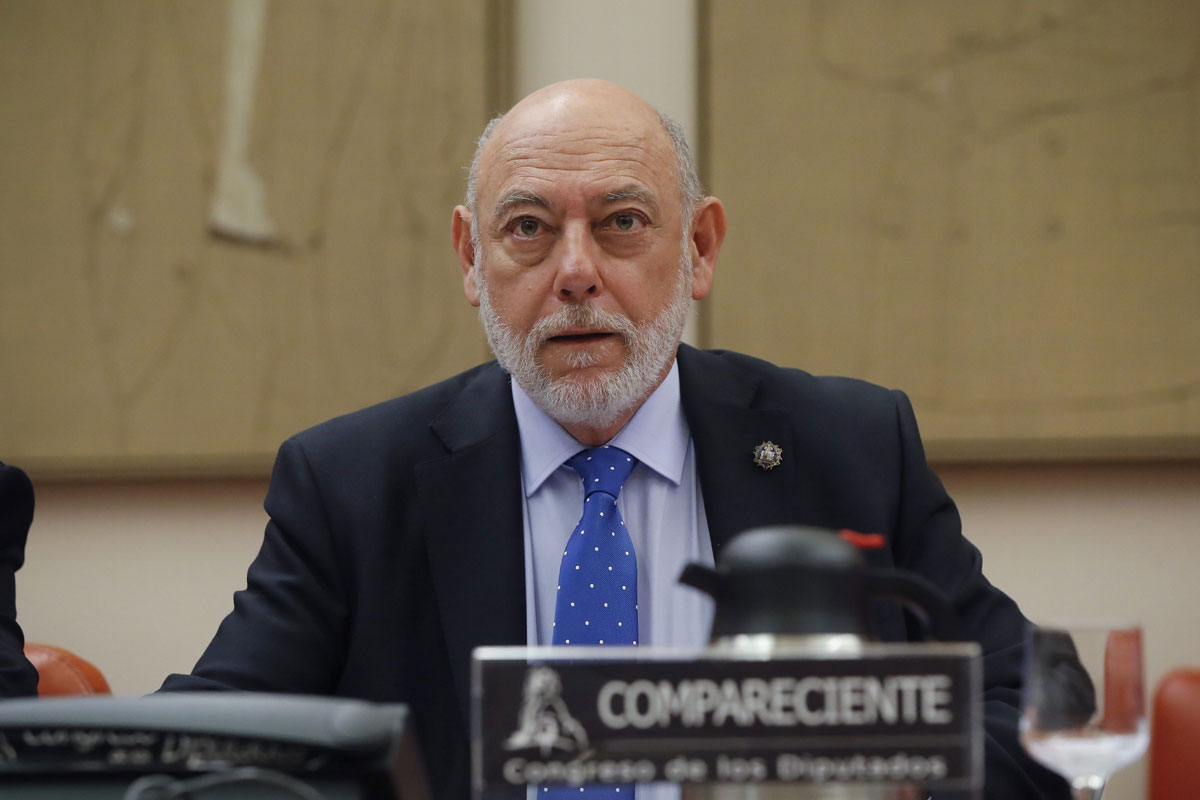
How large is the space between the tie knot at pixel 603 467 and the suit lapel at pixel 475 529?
10 centimetres

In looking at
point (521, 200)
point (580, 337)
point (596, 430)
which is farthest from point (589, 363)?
point (521, 200)

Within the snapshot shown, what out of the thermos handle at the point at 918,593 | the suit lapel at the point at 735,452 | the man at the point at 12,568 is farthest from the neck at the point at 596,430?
the thermos handle at the point at 918,593

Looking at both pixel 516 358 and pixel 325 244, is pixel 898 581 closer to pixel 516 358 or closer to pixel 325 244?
pixel 516 358

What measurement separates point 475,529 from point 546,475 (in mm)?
132

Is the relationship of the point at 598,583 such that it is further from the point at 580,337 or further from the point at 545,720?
the point at 545,720

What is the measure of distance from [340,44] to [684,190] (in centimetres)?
103

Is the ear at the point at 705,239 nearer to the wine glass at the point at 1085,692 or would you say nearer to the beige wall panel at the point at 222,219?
the beige wall panel at the point at 222,219

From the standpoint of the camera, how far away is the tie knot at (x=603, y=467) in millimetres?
1750

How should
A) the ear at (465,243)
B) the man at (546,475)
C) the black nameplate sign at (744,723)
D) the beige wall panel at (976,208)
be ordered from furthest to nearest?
the beige wall panel at (976,208), the ear at (465,243), the man at (546,475), the black nameplate sign at (744,723)

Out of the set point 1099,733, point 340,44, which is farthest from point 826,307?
point 1099,733

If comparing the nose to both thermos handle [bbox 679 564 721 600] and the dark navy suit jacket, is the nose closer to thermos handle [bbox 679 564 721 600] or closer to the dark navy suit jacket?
the dark navy suit jacket

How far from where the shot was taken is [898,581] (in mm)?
Result: 842

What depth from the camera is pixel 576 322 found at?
1746mm

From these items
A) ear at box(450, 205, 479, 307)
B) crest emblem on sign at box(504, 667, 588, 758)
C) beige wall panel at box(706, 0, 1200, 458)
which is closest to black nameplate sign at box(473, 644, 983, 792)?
crest emblem on sign at box(504, 667, 588, 758)
